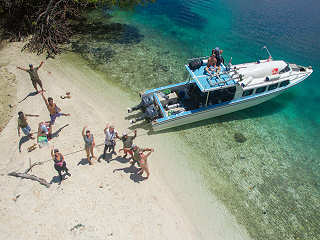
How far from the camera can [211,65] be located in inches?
552

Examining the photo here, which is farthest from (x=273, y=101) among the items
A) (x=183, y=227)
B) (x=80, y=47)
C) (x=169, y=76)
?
(x=80, y=47)

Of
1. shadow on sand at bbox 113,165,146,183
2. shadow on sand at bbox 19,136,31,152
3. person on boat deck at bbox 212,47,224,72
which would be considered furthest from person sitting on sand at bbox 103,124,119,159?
person on boat deck at bbox 212,47,224,72

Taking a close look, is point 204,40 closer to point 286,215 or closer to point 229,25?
point 229,25

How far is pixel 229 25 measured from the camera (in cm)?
2652

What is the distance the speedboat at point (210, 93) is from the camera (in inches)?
516

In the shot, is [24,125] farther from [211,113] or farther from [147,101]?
[211,113]

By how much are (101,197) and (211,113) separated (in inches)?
331

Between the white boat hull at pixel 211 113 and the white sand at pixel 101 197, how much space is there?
0.75 meters

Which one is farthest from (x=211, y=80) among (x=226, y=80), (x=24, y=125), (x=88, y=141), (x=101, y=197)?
(x=24, y=125)

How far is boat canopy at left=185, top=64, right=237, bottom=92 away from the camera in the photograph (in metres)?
12.8

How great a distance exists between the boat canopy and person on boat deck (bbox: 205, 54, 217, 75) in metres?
0.25

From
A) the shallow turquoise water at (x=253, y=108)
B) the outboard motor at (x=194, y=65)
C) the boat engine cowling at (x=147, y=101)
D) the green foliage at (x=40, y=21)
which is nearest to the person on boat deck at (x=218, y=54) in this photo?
the outboard motor at (x=194, y=65)

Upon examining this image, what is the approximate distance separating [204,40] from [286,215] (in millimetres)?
18735

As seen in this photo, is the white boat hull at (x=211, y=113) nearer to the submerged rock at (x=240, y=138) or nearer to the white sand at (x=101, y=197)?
the white sand at (x=101, y=197)
